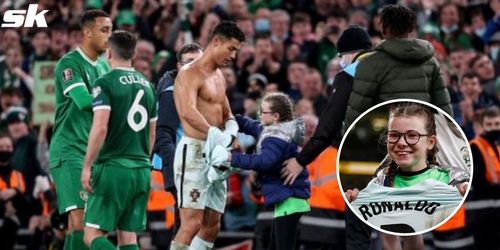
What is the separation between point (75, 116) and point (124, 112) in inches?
25.5

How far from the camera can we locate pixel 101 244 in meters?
11.4

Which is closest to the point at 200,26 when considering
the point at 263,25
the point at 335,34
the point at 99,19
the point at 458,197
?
the point at 263,25

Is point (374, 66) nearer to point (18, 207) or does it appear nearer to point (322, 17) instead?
point (18, 207)

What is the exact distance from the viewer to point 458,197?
9.05 meters

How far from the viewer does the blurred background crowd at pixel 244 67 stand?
1650 cm

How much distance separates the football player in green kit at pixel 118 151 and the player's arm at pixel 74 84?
31 centimetres

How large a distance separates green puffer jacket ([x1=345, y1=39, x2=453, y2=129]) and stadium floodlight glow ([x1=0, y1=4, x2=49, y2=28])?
9362 millimetres

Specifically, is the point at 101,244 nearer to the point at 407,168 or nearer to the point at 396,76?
the point at 396,76

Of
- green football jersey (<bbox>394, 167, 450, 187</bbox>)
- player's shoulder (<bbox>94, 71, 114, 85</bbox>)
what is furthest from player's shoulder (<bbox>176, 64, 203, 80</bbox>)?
green football jersey (<bbox>394, 167, 450, 187</bbox>)

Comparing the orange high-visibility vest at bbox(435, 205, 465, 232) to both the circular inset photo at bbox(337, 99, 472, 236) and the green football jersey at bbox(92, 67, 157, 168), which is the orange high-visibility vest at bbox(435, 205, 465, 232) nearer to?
the green football jersey at bbox(92, 67, 157, 168)

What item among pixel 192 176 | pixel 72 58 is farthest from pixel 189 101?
pixel 72 58

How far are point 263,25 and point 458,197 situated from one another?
1159 centimetres

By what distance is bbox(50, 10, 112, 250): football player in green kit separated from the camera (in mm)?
11867

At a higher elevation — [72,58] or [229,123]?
[72,58]
